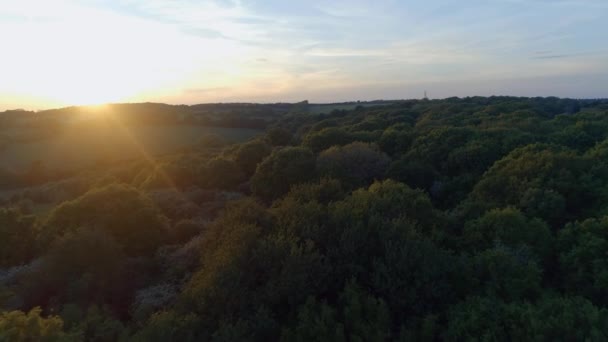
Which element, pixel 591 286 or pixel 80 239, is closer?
pixel 591 286

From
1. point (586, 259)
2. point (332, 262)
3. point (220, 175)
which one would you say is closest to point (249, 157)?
point (220, 175)

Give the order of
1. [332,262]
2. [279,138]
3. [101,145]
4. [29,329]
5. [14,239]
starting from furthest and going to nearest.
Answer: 1. [101,145]
2. [279,138]
3. [14,239]
4. [332,262]
5. [29,329]

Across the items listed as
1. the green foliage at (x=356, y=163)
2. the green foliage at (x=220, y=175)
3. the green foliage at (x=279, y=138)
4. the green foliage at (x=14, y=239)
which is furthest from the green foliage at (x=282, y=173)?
the green foliage at (x=279, y=138)

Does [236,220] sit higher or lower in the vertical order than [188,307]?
higher

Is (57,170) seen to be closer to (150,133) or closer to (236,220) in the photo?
(150,133)

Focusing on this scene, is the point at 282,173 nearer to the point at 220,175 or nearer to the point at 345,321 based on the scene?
the point at 220,175

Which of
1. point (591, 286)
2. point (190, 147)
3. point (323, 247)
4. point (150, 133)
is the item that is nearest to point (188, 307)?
point (323, 247)
